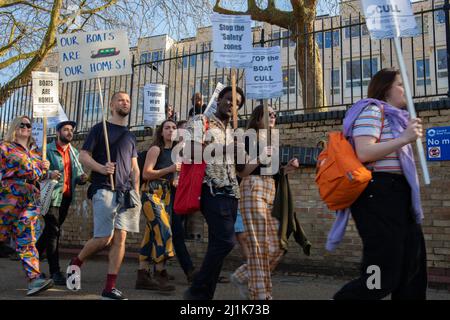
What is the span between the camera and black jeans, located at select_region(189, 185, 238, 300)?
11.5 feet

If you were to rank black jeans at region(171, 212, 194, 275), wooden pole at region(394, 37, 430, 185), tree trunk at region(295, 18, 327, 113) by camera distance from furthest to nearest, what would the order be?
tree trunk at region(295, 18, 327, 113), black jeans at region(171, 212, 194, 275), wooden pole at region(394, 37, 430, 185)

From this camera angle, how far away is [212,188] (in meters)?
3.71

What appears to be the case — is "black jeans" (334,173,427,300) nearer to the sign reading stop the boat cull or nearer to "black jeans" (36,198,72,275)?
"black jeans" (36,198,72,275)

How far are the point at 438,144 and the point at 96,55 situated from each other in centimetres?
433

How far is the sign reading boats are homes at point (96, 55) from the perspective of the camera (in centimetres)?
545

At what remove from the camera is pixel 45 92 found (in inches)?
245

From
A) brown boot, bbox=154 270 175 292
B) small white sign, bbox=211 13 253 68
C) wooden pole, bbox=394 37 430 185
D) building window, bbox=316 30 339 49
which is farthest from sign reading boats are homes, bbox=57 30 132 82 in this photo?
building window, bbox=316 30 339 49

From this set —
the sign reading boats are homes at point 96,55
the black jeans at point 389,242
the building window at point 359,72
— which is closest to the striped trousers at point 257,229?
the black jeans at point 389,242

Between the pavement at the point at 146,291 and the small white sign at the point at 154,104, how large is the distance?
275cm

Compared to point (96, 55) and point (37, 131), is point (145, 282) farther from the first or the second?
point (37, 131)

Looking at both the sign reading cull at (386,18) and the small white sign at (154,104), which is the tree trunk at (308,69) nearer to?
the small white sign at (154,104)

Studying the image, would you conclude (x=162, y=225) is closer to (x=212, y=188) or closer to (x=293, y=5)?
(x=212, y=188)

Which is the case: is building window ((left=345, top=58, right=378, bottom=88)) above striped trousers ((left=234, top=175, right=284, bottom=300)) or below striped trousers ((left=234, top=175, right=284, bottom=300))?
above

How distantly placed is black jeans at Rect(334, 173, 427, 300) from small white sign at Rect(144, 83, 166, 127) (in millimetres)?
6285
